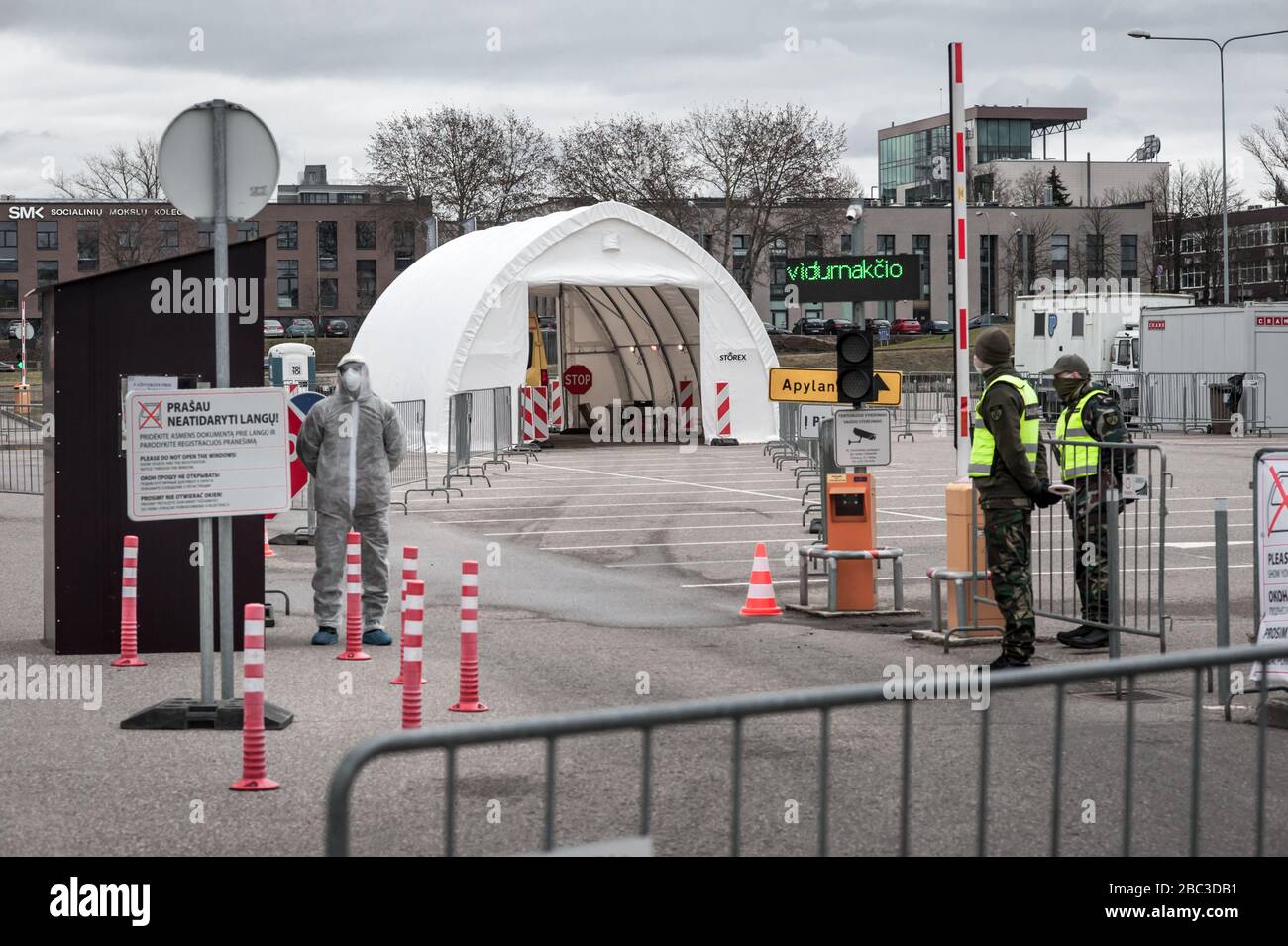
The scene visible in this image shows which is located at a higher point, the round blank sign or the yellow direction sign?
the round blank sign

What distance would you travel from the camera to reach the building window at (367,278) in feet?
367

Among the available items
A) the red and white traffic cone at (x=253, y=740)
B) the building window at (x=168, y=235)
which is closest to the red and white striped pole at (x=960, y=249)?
the red and white traffic cone at (x=253, y=740)

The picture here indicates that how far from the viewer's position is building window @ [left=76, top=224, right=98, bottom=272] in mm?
103250

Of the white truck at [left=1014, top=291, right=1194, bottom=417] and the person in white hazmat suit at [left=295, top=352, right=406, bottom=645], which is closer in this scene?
the person in white hazmat suit at [left=295, top=352, right=406, bottom=645]

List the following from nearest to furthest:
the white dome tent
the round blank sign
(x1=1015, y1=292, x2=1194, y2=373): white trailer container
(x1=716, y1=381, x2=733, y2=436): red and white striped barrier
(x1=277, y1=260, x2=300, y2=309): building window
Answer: the round blank sign, the white dome tent, (x1=716, y1=381, x2=733, y2=436): red and white striped barrier, (x1=1015, y1=292, x2=1194, y2=373): white trailer container, (x1=277, y1=260, x2=300, y2=309): building window

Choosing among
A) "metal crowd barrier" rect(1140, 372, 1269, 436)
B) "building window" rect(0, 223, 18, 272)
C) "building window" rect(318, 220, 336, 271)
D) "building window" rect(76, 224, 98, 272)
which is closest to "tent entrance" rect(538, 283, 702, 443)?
"metal crowd barrier" rect(1140, 372, 1269, 436)

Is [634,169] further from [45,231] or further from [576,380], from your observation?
[45,231]

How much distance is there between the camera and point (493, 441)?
101 ft

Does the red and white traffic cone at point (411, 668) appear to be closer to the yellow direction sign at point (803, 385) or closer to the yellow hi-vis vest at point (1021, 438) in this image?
the yellow hi-vis vest at point (1021, 438)

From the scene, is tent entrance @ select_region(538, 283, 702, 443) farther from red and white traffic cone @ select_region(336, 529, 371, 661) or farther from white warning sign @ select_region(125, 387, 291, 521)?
white warning sign @ select_region(125, 387, 291, 521)

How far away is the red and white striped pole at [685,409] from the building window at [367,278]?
75.3 meters

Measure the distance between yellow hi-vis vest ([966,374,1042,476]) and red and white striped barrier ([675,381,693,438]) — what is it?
2737 cm
